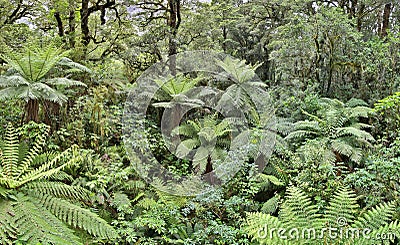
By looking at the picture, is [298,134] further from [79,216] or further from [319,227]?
[79,216]

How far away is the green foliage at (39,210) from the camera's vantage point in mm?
2158

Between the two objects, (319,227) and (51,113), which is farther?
(51,113)

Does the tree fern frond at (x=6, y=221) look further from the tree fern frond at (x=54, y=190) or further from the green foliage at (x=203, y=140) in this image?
the green foliage at (x=203, y=140)

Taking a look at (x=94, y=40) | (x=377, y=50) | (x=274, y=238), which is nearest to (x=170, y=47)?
(x=94, y=40)

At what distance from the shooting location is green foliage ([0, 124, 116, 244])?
2.16 metres

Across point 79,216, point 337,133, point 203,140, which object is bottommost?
point 203,140

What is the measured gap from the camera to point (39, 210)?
2340mm

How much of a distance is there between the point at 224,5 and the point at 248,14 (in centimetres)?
65

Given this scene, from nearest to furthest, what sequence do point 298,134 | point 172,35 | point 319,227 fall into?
point 319,227 < point 298,134 < point 172,35

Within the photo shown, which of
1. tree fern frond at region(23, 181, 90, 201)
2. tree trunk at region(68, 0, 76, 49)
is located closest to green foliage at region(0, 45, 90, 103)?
tree fern frond at region(23, 181, 90, 201)

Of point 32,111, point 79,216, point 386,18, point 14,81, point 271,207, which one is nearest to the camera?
point 79,216

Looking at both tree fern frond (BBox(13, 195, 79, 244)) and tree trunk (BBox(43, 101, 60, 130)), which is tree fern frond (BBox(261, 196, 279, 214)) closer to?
tree fern frond (BBox(13, 195, 79, 244))

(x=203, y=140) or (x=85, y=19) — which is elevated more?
(x=85, y=19)

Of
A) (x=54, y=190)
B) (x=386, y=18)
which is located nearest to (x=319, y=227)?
(x=54, y=190)
